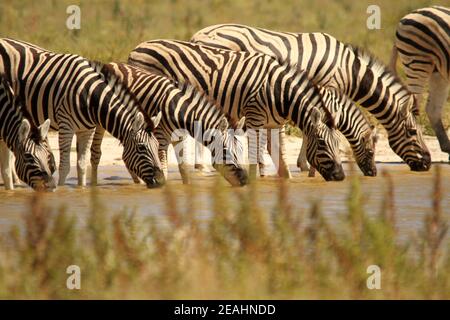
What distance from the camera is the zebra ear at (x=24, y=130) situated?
11120mm

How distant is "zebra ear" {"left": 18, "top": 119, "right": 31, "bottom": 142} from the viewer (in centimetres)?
1112

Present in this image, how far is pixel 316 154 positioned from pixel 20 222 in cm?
360

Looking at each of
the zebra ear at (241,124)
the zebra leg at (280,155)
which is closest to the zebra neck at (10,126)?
the zebra ear at (241,124)

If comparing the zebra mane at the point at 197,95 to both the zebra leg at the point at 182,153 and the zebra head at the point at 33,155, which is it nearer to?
the zebra leg at the point at 182,153

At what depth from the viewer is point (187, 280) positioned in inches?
268

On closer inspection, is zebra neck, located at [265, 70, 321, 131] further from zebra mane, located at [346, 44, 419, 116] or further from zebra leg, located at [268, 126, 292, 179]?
zebra mane, located at [346, 44, 419, 116]

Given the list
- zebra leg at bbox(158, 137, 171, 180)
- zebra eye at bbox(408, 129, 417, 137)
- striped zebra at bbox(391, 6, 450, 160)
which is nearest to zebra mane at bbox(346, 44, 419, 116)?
zebra eye at bbox(408, 129, 417, 137)

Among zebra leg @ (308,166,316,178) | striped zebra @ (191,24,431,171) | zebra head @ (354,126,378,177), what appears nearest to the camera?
zebra head @ (354,126,378,177)

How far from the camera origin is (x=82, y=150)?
12.0 meters

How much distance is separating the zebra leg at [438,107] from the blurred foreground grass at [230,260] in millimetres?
7274

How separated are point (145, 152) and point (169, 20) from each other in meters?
14.7

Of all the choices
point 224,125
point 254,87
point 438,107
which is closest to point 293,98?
point 254,87

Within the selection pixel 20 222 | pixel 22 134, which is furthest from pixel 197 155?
pixel 20 222

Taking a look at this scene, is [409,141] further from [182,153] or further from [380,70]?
[182,153]
